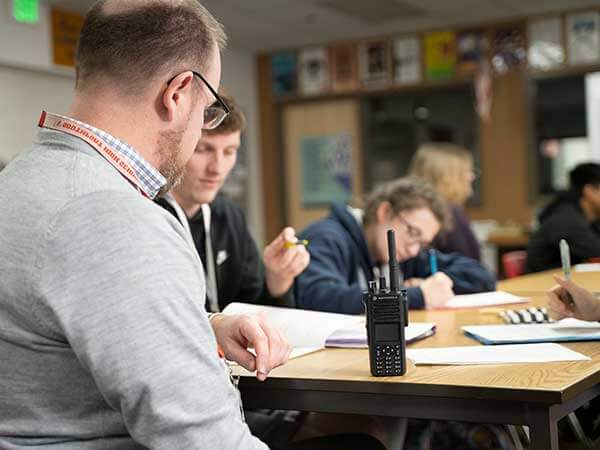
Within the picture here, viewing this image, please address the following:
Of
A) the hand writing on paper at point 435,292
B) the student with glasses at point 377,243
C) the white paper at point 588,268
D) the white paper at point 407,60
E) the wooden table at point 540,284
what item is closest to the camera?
the hand writing on paper at point 435,292

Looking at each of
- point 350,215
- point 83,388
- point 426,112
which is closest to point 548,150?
point 426,112

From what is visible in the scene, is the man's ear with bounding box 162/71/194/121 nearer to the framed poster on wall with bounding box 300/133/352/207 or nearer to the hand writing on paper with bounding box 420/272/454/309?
the hand writing on paper with bounding box 420/272/454/309

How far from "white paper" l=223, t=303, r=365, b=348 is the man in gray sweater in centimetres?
63

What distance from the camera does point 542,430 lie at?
1.16 meters

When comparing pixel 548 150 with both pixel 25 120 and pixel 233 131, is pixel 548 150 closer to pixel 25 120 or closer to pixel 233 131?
pixel 25 120

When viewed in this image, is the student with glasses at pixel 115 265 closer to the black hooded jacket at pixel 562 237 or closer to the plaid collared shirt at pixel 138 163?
the plaid collared shirt at pixel 138 163

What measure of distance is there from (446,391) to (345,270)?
4.55 ft

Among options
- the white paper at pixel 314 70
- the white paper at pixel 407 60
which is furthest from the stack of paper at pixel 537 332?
the white paper at pixel 314 70

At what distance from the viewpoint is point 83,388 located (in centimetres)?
96

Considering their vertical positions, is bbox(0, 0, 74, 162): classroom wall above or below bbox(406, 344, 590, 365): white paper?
above

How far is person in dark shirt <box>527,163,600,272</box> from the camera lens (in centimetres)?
401

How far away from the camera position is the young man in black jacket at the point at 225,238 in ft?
6.88

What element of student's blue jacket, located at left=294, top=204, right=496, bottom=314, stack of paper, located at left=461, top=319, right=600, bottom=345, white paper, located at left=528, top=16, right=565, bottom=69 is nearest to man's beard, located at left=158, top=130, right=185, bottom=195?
stack of paper, located at left=461, top=319, right=600, bottom=345

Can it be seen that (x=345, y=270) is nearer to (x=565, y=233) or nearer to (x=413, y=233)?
(x=413, y=233)
